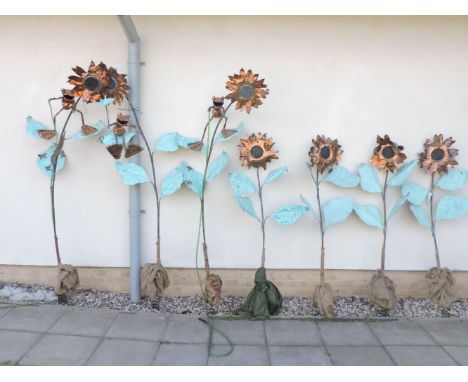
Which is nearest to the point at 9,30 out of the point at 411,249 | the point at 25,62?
the point at 25,62

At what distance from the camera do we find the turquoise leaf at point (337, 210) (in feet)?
13.5

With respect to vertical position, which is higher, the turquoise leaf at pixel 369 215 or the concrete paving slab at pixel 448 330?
the turquoise leaf at pixel 369 215

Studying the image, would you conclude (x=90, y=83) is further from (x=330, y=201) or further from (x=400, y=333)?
(x=400, y=333)

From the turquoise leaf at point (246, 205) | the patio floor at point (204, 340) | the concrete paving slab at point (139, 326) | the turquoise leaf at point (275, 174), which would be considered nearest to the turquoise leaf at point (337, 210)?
the turquoise leaf at point (275, 174)

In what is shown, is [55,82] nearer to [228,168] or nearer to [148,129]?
[148,129]

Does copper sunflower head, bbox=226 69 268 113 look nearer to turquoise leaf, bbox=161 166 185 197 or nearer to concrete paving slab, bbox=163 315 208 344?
turquoise leaf, bbox=161 166 185 197

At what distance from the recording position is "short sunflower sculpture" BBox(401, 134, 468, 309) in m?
4.02

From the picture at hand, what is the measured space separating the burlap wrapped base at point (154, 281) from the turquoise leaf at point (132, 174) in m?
0.73

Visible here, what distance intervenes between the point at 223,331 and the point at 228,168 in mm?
1365

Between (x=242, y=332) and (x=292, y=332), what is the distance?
1.28 ft

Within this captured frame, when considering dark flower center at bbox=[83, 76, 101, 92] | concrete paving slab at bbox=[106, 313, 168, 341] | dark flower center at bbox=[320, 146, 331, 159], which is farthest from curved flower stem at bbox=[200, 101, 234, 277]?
dark flower center at bbox=[83, 76, 101, 92]

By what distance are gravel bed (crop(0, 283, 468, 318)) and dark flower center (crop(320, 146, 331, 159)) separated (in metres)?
1.31

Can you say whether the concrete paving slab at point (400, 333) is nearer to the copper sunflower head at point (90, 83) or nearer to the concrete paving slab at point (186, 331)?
the concrete paving slab at point (186, 331)

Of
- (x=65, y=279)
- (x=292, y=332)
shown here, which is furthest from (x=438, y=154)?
(x=65, y=279)
